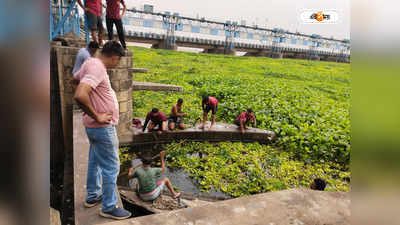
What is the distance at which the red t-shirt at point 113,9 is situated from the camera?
5.02 metres

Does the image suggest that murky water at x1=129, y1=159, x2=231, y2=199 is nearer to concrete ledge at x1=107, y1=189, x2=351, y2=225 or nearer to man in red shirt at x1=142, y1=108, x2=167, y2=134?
man in red shirt at x1=142, y1=108, x2=167, y2=134

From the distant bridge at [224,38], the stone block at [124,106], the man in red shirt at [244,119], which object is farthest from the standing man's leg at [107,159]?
the distant bridge at [224,38]

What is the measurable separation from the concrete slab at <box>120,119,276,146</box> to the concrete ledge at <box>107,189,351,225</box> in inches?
161

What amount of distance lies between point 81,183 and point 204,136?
344 centimetres

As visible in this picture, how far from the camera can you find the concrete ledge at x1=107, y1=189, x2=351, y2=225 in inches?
55.1

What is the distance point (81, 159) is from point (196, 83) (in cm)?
855

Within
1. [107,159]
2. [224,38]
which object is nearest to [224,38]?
[224,38]

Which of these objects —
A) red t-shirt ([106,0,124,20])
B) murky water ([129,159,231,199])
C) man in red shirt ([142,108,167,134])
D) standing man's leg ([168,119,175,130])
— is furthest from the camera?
standing man's leg ([168,119,175,130])

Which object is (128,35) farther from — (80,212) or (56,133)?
(80,212)

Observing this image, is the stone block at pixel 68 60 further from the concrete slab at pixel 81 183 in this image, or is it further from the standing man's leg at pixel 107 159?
the standing man's leg at pixel 107 159

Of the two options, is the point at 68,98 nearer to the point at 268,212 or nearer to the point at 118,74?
the point at 118,74

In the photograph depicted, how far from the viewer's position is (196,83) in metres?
11.5

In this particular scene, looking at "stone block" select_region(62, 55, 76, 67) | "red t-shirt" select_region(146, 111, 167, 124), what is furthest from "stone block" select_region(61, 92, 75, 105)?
"red t-shirt" select_region(146, 111, 167, 124)

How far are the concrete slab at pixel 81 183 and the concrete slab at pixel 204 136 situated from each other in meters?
1.41
